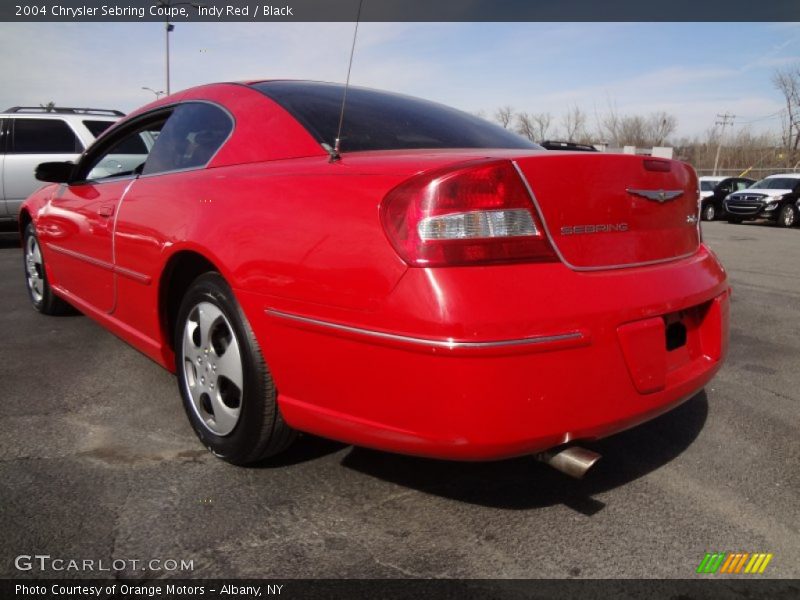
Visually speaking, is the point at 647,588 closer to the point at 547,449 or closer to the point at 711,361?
the point at 547,449

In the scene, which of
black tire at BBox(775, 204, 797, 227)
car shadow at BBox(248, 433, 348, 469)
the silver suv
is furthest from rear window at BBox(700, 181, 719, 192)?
Result: car shadow at BBox(248, 433, 348, 469)

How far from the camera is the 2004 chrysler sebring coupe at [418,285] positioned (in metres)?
1.68

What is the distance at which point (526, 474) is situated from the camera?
93.1 inches

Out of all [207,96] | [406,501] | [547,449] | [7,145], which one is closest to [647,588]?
[547,449]

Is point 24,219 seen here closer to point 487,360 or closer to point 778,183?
point 487,360

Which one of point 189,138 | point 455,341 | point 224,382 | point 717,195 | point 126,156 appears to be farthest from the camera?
point 717,195

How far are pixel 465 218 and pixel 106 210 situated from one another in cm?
222

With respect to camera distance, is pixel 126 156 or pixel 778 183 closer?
pixel 126 156

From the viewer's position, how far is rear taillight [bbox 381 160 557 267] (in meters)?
1.69

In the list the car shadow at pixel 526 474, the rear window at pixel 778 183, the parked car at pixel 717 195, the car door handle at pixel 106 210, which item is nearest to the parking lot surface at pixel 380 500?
the car shadow at pixel 526 474

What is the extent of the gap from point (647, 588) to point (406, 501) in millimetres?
796

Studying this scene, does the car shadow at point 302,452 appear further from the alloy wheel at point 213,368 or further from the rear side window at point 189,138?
the rear side window at point 189,138

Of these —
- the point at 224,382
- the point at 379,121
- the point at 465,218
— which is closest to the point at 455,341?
the point at 465,218

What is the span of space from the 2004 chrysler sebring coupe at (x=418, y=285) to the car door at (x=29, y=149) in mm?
7588
